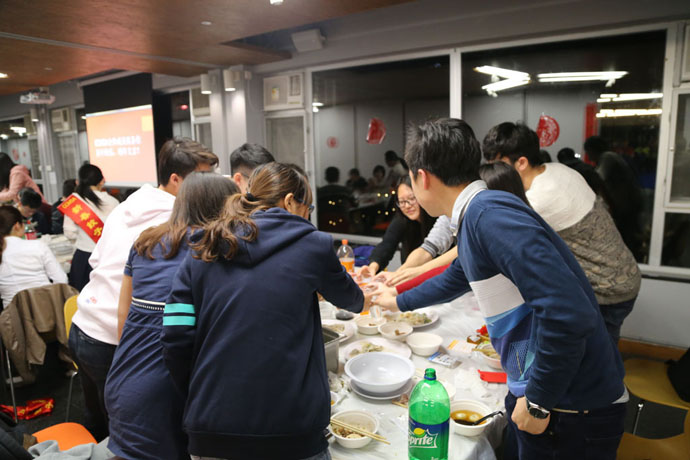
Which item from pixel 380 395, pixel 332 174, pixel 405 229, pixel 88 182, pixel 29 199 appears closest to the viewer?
pixel 380 395

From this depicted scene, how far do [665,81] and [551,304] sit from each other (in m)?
3.18

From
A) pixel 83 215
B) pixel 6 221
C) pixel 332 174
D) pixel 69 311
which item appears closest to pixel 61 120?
pixel 332 174

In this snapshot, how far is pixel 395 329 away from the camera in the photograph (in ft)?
6.39

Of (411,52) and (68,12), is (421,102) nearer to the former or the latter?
(411,52)

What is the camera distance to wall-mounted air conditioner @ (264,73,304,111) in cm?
514

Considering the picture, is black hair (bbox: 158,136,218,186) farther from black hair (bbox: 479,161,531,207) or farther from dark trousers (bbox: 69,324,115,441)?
black hair (bbox: 479,161,531,207)

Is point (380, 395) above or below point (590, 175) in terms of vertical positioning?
below

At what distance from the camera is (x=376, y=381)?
1542mm

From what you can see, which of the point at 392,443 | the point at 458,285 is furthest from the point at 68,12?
the point at 392,443

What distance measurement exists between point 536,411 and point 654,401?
125 centimetres

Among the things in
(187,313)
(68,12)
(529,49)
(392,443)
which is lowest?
(392,443)

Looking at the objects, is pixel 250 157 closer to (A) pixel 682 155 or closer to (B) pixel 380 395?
(B) pixel 380 395

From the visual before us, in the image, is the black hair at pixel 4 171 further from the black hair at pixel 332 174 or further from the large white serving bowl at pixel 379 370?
the large white serving bowl at pixel 379 370

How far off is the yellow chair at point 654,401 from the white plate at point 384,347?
905 mm
